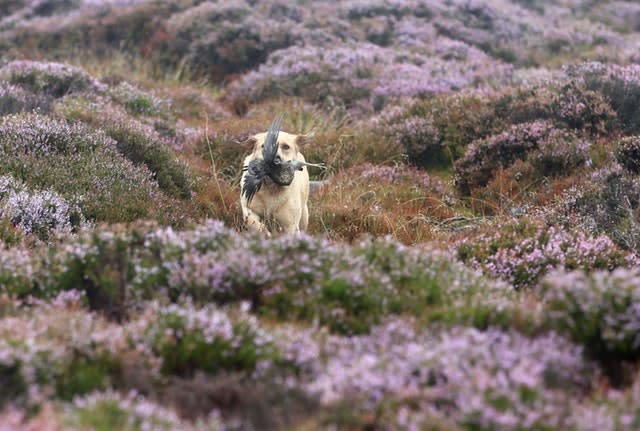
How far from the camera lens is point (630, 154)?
9.34 meters

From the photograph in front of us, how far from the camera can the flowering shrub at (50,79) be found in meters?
12.3

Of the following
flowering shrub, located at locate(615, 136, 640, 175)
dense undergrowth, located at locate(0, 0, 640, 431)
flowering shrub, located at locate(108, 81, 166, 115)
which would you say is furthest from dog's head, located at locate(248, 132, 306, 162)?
flowering shrub, located at locate(108, 81, 166, 115)

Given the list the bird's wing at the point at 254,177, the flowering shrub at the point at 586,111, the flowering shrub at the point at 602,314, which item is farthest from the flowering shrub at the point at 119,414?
the flowering shrub at the point at 586,111

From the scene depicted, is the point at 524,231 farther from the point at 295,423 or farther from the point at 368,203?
the point at 295,423

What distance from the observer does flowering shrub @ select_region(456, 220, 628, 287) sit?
6.21 meters

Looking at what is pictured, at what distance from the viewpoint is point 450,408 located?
348 centimetres

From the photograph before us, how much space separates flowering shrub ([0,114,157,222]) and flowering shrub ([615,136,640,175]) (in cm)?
562

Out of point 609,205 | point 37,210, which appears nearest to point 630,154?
point 609,205

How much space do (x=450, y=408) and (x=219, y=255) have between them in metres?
1.96

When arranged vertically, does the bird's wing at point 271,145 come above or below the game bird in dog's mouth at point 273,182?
above

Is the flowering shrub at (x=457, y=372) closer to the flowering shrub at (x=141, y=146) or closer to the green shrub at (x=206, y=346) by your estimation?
the green shrub at (x=206, y=346)

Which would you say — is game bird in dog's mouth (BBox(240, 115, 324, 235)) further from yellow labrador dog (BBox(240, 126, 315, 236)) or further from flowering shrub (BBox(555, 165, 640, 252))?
flowering shrub (BBox(555, 165, 640, 252))

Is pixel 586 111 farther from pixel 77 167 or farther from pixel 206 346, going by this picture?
pixel 206 346

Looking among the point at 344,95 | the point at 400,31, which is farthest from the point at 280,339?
the point at 400,31
